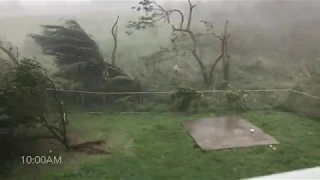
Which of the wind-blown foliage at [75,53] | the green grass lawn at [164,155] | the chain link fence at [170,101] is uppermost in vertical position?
the wind-blown foliage at [75,53]

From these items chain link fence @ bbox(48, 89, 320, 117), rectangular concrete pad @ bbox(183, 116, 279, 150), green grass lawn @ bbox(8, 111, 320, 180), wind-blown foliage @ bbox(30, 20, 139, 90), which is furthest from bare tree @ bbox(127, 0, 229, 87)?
green grass lawn @ bbox(8, 111, 320, 180)

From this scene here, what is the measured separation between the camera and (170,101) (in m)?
3.97

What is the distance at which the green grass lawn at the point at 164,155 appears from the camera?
2740 millimetres

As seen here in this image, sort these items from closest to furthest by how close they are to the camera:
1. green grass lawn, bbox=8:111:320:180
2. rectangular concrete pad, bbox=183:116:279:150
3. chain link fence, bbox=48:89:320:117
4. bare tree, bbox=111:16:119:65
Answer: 1. green grass lawn, bbox=8:111:320:180
2. rectangular concrete pad, bbox=183:116:279:150
3. chain link fence, bbox=48:89:320:117
4. bare tree, bbox=111:16:119:65

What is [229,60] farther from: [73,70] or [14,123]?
[14,123]

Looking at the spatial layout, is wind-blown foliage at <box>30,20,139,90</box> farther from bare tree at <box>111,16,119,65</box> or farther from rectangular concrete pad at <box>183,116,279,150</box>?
rectangular concrete pad at <box>183,116,279,150</box>

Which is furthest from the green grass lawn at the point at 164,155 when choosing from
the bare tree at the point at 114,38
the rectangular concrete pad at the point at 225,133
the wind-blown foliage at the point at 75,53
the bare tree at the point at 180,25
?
the bare tree at the point at 180,25

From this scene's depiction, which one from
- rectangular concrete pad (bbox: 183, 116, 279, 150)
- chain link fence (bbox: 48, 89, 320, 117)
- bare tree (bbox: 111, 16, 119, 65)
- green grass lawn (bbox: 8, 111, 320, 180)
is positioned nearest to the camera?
green grass lawn (bbox: 8, 111, 320, 180)

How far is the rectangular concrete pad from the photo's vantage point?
3178 millimetres

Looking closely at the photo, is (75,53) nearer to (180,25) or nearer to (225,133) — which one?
(180,25)

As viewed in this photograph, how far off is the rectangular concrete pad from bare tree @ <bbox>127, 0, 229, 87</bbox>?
0.66 metres

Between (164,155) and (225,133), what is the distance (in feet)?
2.23

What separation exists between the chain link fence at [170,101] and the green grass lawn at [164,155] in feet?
0.51

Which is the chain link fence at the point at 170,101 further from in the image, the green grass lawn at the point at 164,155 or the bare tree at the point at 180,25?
the bare tree at the point at 180,25
